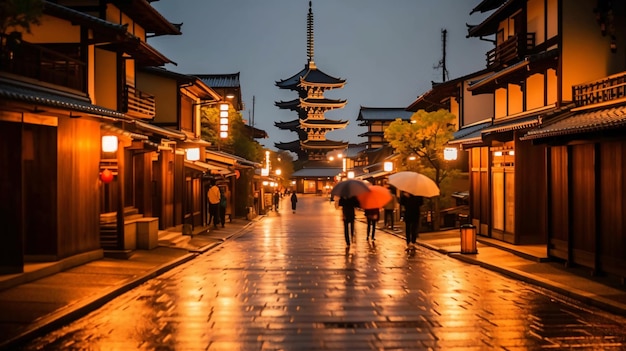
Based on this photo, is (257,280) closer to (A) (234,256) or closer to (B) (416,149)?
(A) (234,256)

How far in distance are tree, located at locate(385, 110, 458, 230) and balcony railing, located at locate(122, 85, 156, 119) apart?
11849 mm

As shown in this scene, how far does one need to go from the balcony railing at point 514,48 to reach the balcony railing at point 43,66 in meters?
15.1

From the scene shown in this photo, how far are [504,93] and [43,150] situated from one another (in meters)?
18.1

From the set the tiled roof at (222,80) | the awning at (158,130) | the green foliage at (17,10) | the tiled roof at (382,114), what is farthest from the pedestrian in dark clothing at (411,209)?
the tiled roof at (382,114)

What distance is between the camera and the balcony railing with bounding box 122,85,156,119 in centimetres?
2191

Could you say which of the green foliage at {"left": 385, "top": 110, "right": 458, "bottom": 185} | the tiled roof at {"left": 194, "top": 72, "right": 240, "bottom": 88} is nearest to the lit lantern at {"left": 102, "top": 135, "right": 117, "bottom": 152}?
the green foliage at {"left": 385, "top": 110, "right": 458, "bottom": 185}

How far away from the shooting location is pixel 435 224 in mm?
30109

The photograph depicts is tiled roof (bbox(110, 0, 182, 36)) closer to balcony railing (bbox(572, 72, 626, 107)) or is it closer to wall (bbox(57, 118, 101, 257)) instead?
wall (bbox(57, 118, 101, 257))

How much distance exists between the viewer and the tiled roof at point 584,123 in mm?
13219

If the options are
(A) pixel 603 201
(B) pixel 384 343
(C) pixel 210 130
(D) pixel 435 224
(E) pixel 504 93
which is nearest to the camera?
(B) pixel 384 343

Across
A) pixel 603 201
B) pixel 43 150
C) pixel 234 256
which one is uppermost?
pixel 43 150

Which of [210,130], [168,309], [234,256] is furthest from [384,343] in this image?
[210,130]

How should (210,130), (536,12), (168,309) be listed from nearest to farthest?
1. (168,309)
2. (536,12)
3. (210,130)

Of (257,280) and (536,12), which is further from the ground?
A: (536,12)
